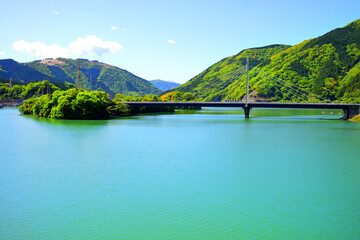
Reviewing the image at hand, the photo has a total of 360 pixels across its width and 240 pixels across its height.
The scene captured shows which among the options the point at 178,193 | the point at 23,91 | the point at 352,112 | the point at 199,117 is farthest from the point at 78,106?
the point at 23,91

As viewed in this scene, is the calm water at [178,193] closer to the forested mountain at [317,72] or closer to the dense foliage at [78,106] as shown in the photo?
the dense foliage at [78,106]

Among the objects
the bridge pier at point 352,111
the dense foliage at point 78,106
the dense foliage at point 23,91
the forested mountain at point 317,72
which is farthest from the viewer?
the dense foliage at point 23,91

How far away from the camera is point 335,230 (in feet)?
32.5

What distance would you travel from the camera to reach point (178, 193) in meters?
13.5

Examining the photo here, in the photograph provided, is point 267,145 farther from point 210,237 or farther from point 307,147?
point 210,237

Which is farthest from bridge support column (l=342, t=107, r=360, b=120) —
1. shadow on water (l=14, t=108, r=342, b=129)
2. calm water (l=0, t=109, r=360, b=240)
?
calm water (l=0, t=109, r=360, b=240)

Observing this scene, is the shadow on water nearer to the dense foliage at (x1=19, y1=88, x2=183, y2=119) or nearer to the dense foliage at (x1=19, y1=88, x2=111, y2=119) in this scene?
the dense foliage at (x1=19, y1=88, x2=183, y2=119)

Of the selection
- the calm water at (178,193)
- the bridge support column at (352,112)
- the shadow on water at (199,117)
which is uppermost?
the bridge support column at (352,112)

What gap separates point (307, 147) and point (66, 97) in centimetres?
4241

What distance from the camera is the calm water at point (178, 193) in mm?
9891

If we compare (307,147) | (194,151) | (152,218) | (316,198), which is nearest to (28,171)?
(152,218)

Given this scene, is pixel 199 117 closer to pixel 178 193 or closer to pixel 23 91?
pixel 178 193

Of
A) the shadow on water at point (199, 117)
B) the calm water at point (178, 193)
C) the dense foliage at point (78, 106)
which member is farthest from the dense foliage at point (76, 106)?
the calm water at point (178, 193)

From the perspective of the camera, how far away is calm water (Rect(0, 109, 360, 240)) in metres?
9.89
